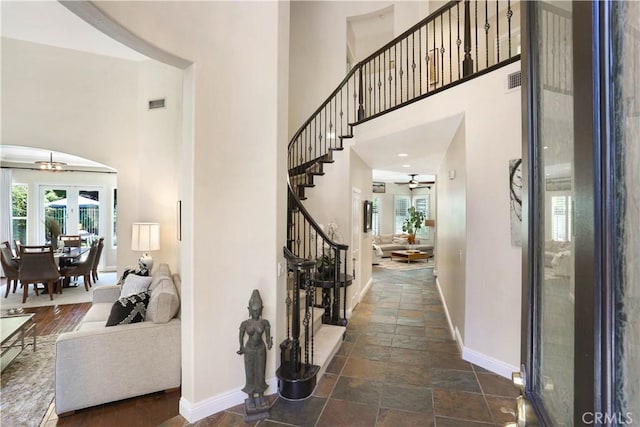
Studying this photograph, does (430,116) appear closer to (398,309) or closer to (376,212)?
(398,309)

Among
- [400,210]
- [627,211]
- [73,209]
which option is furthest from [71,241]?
[400,210]

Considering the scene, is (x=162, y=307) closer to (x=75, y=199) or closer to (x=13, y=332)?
(x=13, y=332)

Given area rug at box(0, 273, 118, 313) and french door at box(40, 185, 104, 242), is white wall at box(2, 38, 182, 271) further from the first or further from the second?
french door at box(40, 185, 104, 242)

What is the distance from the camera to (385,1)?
5996 mm

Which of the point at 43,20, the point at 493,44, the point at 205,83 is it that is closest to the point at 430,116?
the point at 205,83

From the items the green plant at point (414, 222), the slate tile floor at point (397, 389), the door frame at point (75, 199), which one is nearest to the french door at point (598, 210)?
the slate tile floor at point (397, 389)

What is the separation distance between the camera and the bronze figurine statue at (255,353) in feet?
7.72

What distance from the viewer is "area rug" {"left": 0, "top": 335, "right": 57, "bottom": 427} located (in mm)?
2482

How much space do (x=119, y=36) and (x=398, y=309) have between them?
5021 millimetres

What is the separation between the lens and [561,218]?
724 mm

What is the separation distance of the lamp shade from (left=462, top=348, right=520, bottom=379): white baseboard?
4374 mm

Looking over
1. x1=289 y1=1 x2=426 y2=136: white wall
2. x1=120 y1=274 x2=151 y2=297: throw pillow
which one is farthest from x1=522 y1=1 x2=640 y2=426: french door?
x1=289 y1=1 x2=426 y2=136: white wall

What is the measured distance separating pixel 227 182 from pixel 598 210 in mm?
2302

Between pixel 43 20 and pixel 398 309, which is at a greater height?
pixel 43 20
